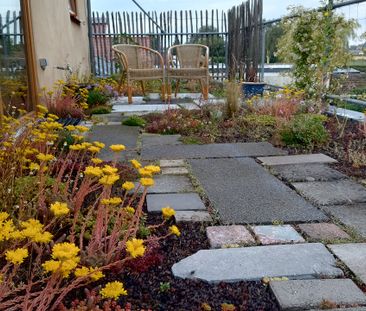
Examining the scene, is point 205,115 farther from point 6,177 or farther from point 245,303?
point 245,303

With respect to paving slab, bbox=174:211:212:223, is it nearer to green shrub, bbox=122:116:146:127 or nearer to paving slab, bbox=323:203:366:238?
paving slab, bbox=323:203:366:238

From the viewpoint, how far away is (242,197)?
2.34m

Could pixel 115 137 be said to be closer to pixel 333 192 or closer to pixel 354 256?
pixel 333 192

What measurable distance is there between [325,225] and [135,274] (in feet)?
3.07

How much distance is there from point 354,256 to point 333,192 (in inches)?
32.0

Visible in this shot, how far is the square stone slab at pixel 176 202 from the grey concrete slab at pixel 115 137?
87cm

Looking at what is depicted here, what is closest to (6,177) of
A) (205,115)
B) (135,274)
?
(135,274)

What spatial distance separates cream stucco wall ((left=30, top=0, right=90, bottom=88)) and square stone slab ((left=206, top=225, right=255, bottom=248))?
9.66 ft

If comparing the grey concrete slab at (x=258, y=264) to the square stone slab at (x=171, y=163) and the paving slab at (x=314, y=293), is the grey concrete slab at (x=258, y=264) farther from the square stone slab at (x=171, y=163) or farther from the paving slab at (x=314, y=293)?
the square stone slab at (x=171, y=163)

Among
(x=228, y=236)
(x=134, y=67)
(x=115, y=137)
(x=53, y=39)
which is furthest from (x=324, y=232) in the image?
(x=134, y=67)

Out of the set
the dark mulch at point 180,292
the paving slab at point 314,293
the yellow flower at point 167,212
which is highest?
the yellow flower at point 167,212

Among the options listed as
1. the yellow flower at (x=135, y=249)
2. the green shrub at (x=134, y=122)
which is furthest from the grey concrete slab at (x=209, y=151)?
the yellow flower at (x=135, y=249)

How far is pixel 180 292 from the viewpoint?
143 cm

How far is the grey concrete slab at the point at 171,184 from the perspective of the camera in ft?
7.95
